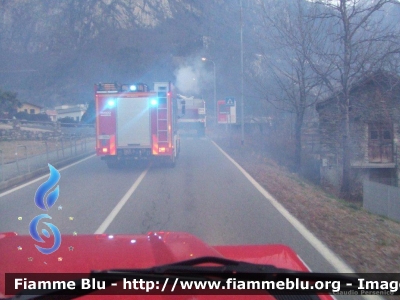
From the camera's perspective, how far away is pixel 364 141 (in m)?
22.8

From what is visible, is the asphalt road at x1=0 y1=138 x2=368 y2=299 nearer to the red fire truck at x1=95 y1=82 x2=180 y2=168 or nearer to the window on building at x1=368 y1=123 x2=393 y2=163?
the red fire truck at x1=95 y1=82 x2=180 y2=168

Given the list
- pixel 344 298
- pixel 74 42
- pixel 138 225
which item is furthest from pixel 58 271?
pixel 74 42

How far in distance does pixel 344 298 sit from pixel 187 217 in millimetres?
5268

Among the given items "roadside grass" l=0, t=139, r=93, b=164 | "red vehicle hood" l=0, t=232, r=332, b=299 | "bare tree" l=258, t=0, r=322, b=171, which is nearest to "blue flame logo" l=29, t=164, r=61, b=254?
"red vehicle hood" l=0, t=232, r=332, b=299

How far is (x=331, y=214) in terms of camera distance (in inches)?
384

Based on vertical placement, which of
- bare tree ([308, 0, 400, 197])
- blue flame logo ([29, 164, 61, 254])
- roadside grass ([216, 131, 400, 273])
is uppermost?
bare tree ([308, 0, 400, 197])

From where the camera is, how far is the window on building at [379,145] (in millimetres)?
22672

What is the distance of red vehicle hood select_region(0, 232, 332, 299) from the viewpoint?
11.8 feet

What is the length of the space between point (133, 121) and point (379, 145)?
1196cm

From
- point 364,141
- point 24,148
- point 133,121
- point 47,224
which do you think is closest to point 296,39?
point 133,121

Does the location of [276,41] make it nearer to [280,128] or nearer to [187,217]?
[187,217]

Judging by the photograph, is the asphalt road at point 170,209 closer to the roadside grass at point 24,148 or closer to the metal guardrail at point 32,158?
the metal guardrail at point 32,158

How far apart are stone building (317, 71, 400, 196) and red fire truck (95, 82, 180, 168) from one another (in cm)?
732

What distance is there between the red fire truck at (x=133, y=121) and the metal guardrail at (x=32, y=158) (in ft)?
9.16
